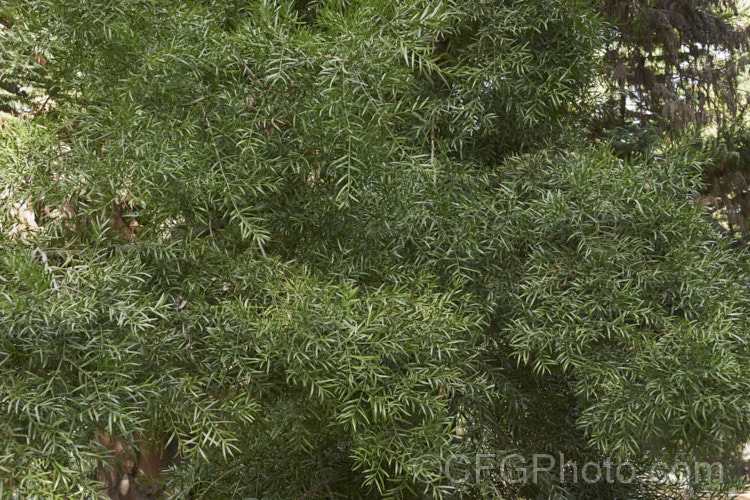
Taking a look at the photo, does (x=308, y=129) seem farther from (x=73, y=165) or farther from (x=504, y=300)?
(x=504, y=300)

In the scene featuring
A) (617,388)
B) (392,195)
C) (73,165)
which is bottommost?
(73,165)

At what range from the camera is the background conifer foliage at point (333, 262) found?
1685mm

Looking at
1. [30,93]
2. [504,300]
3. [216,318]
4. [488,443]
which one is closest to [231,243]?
[216,318]

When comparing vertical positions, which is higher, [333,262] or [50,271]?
[333,262]

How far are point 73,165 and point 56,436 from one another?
0.80m

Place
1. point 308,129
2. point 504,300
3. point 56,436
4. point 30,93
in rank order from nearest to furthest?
point 56,436
point 308,129
point 504,300
point 30,93

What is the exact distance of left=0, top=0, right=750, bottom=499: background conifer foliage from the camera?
1.68 metres

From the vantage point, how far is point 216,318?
182 centimetres

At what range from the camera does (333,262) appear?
2008 millimetres

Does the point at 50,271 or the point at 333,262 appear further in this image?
the point at 333,262

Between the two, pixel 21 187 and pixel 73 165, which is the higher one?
pixel 73 165

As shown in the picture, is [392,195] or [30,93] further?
[30,93]

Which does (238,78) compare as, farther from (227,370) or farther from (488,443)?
(488,443)

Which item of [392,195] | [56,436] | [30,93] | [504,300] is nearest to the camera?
[56,436]
